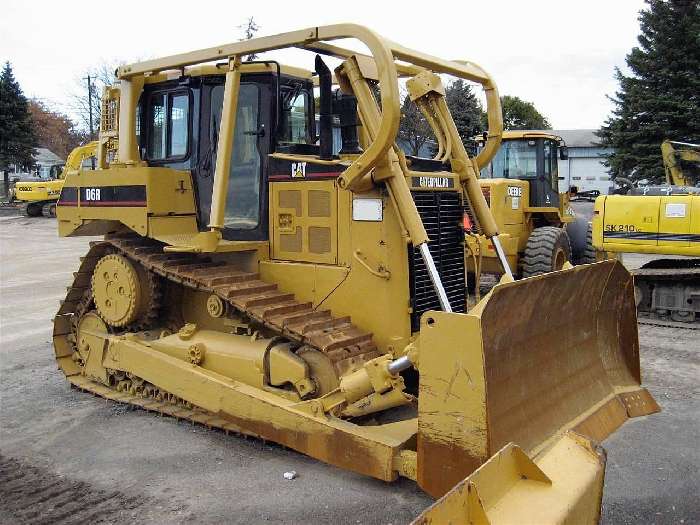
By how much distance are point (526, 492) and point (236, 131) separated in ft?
12.3

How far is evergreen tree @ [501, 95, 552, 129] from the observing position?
163ft

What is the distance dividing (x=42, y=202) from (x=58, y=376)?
1088 inches

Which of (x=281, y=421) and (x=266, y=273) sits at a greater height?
(x=266, y=273)

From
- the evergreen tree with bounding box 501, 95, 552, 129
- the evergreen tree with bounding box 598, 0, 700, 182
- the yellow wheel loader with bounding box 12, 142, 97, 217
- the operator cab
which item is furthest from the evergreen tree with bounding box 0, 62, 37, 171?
the operator cab

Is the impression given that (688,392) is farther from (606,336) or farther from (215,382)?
(215,382)

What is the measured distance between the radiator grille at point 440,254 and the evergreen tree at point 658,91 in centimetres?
2566

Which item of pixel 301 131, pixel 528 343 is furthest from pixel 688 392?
pixel 301 131

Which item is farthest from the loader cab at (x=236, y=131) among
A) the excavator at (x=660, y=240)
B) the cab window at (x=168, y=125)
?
the excavator at (x=660, y=240)

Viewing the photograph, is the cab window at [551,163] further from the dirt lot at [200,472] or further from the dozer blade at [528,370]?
the dozer blade at [528,370]

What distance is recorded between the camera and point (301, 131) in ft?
19.7

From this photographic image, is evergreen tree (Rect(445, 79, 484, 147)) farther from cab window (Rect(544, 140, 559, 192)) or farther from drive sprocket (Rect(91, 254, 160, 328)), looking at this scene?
drive sprocket (Rect(91, 254, 160, 328))

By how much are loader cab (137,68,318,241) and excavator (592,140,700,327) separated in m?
6.11

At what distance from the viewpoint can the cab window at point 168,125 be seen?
6.11 metres

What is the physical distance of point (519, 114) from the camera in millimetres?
51062
